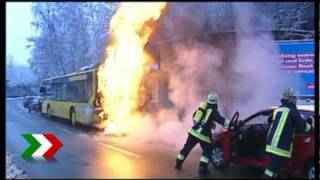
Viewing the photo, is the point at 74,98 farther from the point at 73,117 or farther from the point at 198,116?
the point at 198,116

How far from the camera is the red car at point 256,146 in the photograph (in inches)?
247

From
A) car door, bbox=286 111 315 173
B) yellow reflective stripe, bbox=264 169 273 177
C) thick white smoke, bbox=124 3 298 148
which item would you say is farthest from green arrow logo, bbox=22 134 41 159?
car door, bbox=286 111 315 173

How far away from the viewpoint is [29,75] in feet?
17.9

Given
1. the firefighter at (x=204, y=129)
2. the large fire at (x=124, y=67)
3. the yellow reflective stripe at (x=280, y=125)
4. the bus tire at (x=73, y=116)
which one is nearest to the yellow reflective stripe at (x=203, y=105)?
the firefighter at (x=204, y=129)

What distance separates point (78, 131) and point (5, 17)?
140 centimetres

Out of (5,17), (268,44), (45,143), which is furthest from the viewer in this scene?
(268,44)

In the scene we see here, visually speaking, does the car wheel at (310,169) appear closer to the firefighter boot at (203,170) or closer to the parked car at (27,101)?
the firefighter boot at (203,170)

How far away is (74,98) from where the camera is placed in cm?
582

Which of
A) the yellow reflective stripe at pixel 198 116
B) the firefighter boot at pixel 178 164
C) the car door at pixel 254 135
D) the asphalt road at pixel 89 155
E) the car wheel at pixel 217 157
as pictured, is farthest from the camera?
the car door at pixel 254 135

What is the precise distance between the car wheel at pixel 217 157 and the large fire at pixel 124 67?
118 centimetres

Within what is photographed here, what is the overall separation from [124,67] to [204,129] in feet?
4.36

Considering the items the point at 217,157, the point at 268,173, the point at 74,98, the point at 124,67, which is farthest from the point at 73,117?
the point at 268,173
